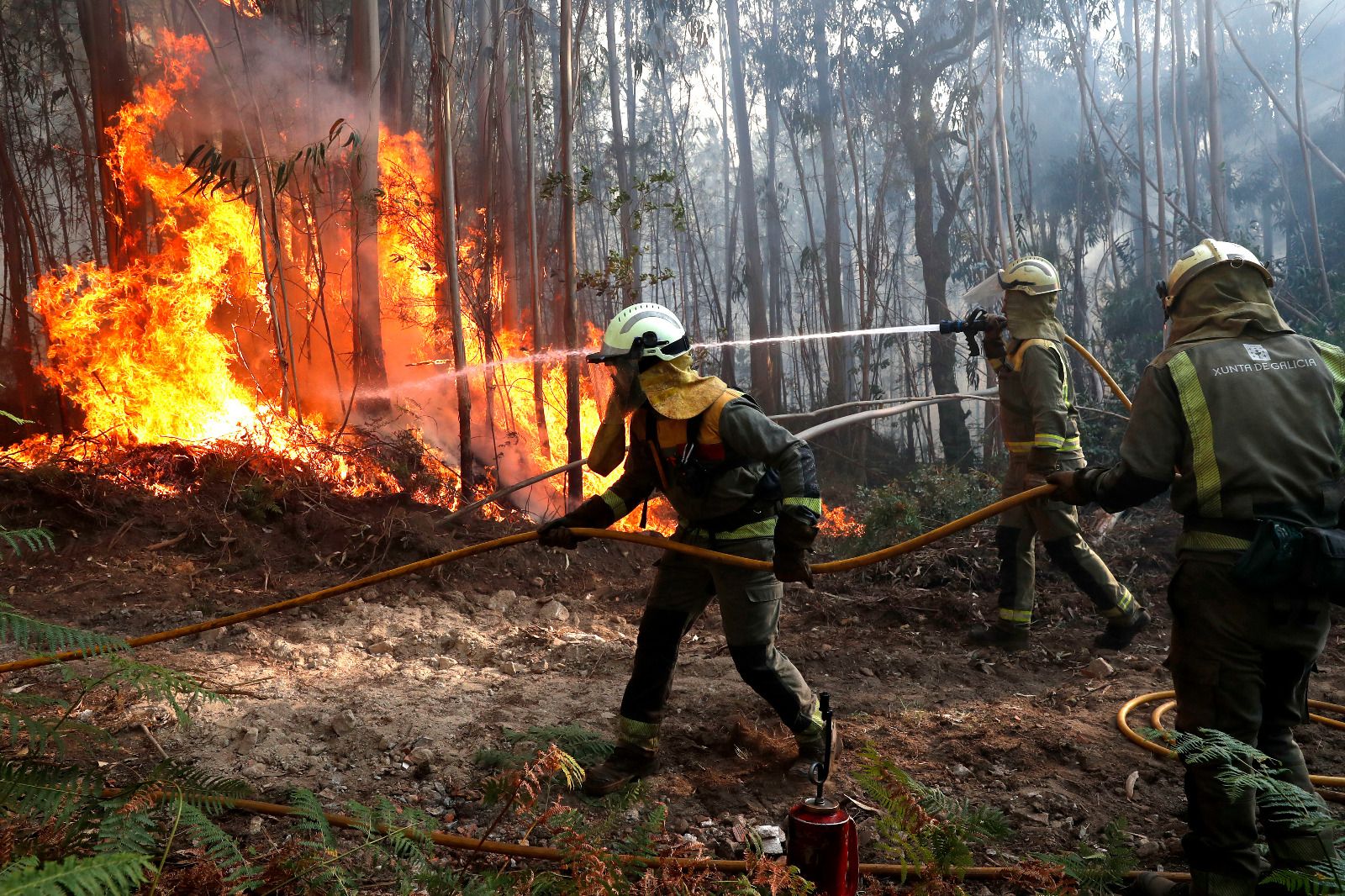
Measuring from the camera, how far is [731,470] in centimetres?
348

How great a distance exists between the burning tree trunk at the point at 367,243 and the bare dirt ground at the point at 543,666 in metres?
2.13

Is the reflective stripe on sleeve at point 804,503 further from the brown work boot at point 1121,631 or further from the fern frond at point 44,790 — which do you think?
the brown work boot at point 1121,631

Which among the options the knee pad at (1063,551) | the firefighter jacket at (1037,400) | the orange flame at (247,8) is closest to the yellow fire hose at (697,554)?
the firefighter jacket at (1037,400)

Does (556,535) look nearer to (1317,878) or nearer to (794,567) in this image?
(794,567)

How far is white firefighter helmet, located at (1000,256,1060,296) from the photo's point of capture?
5258 mm

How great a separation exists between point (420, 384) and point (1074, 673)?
7.74m

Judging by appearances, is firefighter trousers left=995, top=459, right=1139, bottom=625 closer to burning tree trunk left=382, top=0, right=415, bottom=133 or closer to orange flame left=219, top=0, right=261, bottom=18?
burning tree trunk left=382, top=0, right=415, bottom=133

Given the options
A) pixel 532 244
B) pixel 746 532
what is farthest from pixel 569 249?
pixel 746 532

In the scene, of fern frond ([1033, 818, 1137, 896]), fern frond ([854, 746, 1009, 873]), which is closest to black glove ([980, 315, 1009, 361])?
fern frond ([1033, 818, 1137, 896])

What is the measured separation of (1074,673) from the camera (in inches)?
204

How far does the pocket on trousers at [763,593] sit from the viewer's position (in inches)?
134

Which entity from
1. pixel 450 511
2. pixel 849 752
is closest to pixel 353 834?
pixel 849 752

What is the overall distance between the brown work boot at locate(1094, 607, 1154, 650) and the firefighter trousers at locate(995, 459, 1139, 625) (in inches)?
Result: 1.7

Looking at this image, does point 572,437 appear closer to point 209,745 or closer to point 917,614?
point 917,614
